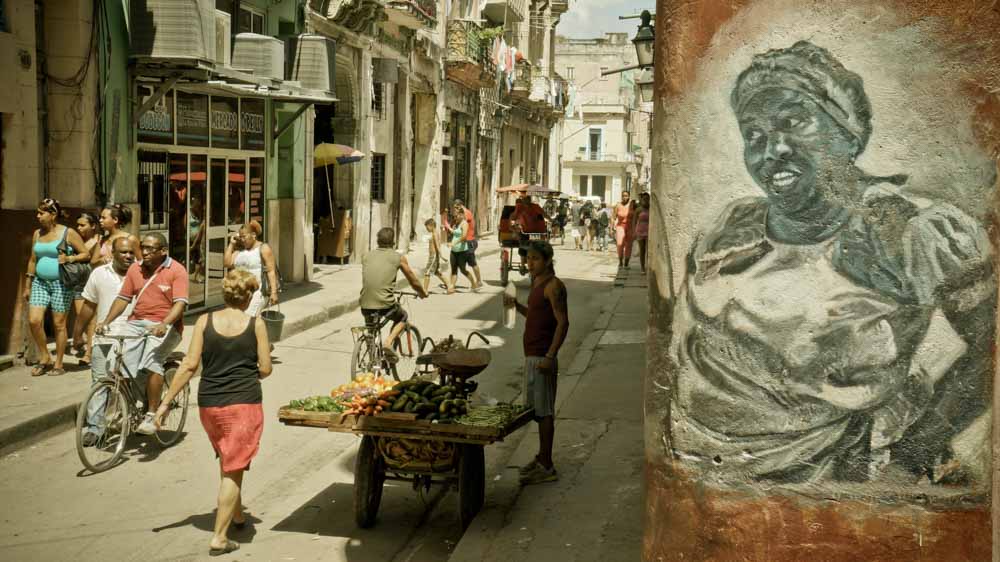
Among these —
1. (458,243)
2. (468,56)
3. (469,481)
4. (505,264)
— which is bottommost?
(469,481)

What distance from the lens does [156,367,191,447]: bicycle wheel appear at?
933 cm

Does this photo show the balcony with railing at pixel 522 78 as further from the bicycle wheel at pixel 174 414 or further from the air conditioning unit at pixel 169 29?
the bicycle wheel at pixel 174 414

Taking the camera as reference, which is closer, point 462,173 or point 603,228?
point 603,228

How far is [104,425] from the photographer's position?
8500 millimetres

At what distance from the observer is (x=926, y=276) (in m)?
4.28

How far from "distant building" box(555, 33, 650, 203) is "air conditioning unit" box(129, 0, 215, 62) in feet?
244

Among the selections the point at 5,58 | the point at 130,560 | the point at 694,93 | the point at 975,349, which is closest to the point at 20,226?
the point at 5,58

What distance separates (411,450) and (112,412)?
9.31 feet

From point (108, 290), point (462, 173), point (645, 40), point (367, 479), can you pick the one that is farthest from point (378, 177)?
point (367, 479)

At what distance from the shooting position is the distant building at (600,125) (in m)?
90.6

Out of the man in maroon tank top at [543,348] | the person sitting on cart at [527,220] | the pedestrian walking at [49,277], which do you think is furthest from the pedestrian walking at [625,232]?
the man in maroon tank top at [543,348]

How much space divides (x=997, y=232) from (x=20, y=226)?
1050 cm

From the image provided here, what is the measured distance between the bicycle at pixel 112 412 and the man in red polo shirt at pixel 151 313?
0.27 ft

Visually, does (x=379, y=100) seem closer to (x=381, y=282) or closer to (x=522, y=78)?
(x=381, y=282)
